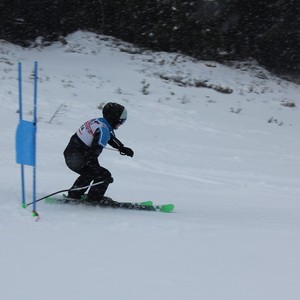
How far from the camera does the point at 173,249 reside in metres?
3.96

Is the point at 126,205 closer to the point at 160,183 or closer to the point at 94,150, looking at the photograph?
the point at 94,150

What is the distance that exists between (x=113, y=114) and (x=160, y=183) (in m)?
2.90

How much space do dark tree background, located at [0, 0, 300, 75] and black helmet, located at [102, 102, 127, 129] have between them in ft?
52.7

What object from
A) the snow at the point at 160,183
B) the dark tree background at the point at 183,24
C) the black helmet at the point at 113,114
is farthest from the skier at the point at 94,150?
the dark tree background at the point at 183,24

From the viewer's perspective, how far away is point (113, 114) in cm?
539

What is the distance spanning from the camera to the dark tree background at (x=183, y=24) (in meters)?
20.7

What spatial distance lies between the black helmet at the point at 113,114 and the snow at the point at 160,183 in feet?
3.54

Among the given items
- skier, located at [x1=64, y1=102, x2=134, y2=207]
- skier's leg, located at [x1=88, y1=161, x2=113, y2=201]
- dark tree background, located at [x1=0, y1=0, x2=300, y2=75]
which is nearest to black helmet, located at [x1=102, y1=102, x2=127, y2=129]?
skier, located at [x1=64, y1=102, x2=134, y2=207]

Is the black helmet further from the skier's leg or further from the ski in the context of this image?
the ski

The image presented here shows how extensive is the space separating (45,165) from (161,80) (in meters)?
10.1

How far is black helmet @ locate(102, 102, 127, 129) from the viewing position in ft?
17.7

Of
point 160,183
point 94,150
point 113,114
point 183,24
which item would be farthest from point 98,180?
point 183,24

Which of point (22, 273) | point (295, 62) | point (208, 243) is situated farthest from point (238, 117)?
point (22, 273)

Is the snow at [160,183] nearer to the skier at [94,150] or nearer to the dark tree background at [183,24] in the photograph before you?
the skier at [94,150]
